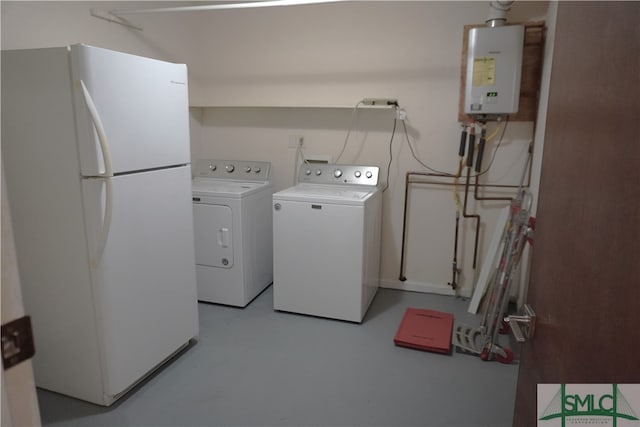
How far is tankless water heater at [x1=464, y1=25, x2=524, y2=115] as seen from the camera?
2727 millimetres

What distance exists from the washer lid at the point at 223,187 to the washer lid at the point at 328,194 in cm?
28

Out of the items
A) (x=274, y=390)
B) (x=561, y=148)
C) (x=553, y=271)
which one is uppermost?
(x=561, y=148)

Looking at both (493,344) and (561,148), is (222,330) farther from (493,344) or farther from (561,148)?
(561,148)

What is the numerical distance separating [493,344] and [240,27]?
3.12 meters

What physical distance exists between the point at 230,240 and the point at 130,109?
4.31ft

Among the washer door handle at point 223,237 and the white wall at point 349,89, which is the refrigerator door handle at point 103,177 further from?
the white wall at point 349,89

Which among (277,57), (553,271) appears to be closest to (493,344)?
(553,271)

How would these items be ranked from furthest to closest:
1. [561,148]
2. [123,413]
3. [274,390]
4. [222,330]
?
[222,330] < [274,390] < [123,413] < [561,148]

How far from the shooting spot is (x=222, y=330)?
9.25ft

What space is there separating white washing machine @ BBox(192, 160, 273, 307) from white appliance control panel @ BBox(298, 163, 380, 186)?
0.37m

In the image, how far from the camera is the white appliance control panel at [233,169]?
358cm

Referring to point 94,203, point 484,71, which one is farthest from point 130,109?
point 484,71

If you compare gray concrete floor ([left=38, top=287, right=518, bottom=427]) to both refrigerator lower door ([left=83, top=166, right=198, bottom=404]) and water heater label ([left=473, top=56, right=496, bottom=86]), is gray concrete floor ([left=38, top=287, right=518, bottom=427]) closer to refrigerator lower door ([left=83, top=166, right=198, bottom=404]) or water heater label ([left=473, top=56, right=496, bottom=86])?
refrigerator lower door ([left=83, top=166, right=198, bottom=404])

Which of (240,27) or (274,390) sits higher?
(240,27)
